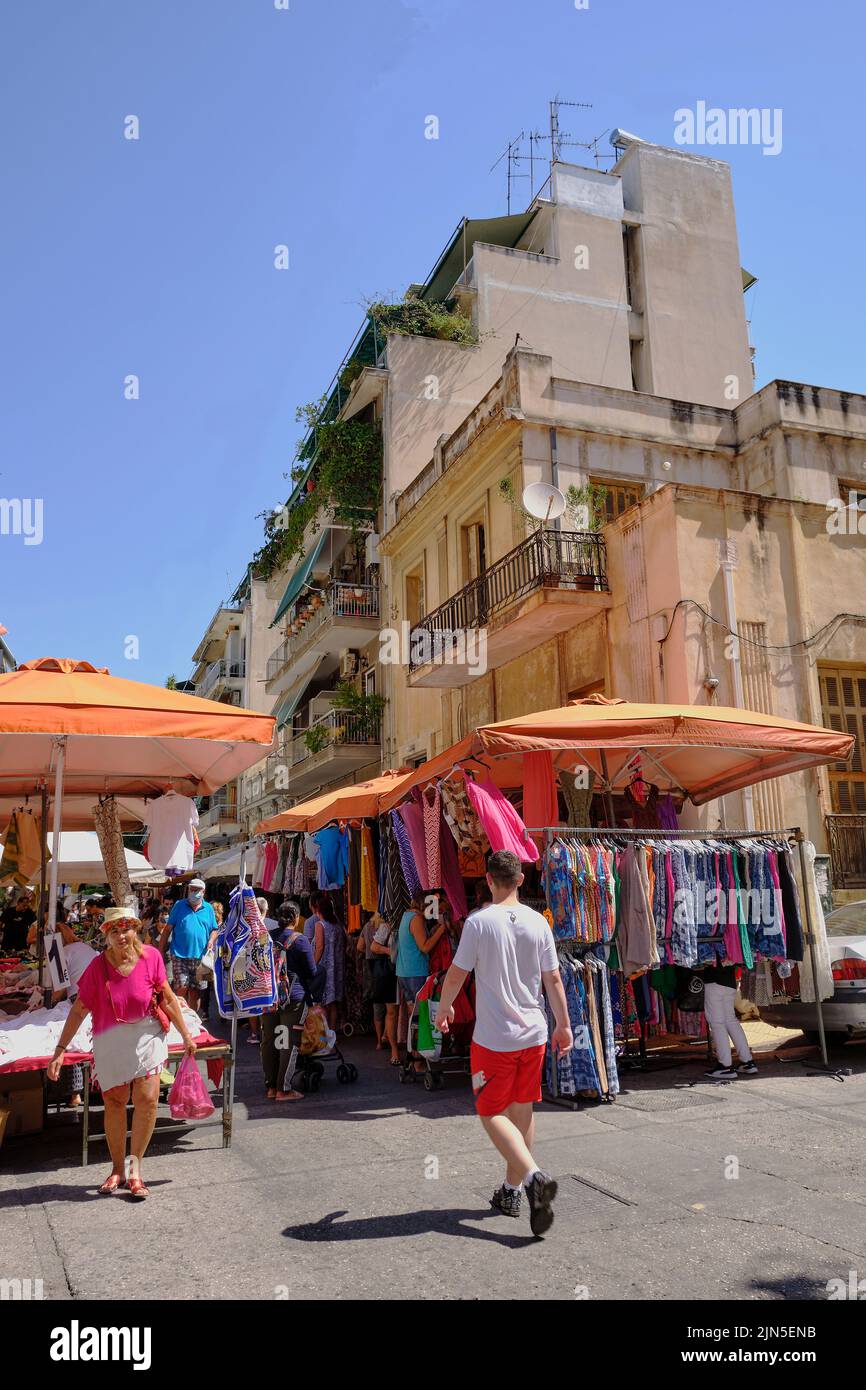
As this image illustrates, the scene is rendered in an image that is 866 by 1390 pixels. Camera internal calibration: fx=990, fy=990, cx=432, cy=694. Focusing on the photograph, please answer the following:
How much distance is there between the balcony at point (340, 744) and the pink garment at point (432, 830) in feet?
45.8

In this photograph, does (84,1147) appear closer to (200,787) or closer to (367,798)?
(200,787)

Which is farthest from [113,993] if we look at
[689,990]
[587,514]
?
[587,514]

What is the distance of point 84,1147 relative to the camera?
6359 mm

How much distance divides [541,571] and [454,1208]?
1159cm

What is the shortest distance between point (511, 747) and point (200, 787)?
3467mm

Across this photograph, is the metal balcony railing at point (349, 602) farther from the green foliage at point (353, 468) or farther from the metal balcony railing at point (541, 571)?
the metal balcony railing at point (541, 571)

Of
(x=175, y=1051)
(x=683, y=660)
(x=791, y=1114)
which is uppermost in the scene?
(x=683, y=660)

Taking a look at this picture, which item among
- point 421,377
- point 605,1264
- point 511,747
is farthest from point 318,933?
point 421,377

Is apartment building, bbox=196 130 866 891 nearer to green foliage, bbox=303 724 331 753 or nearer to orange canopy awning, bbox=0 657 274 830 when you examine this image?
green foliage, bbox=303 724 331 753

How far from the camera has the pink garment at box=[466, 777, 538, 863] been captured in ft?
26.9

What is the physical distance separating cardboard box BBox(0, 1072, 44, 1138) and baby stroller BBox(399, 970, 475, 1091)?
10.4 ft

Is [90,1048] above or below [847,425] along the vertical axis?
below

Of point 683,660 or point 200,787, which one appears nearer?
point 200,787

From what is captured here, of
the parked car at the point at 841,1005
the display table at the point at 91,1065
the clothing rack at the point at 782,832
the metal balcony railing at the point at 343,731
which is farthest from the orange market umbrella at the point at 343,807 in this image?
the metal balcony railing at the point at 343,731
